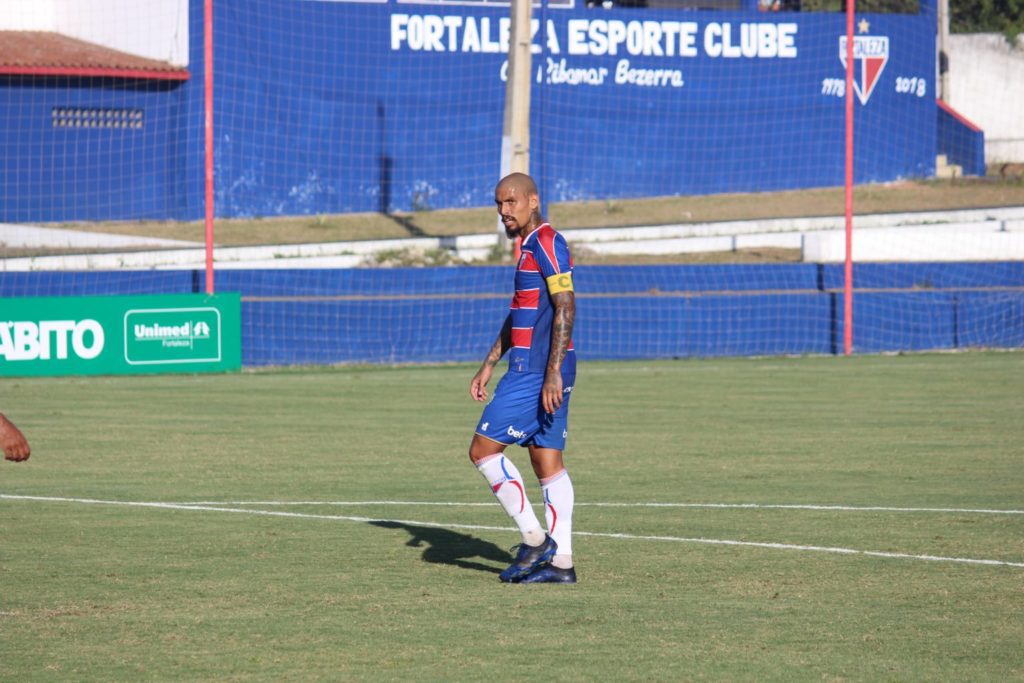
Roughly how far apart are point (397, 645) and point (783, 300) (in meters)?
17.0

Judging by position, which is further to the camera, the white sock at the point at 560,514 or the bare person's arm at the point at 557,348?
the white sock at the point at 560,514

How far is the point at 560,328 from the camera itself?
7.95 m

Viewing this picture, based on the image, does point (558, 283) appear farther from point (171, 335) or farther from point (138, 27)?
point (138, 27)

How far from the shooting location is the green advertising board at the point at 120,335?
19.1m

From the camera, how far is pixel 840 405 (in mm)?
16859

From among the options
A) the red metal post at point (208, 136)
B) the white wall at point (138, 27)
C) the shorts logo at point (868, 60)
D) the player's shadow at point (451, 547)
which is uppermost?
the shorts logo at point (868, 60)

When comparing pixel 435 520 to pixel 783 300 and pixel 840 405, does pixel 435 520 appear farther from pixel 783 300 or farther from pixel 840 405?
pixel 783 300

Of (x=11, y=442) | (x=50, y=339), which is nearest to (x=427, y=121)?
(x=50, y=339)

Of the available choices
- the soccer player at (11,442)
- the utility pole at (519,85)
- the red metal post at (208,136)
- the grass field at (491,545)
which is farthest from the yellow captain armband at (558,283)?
the utility pole at (519,85)

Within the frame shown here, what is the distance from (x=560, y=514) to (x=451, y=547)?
121 cm

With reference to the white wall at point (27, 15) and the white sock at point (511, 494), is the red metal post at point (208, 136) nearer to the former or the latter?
the white wall at point (27, 15)

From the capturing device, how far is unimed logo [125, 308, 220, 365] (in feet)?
64.2

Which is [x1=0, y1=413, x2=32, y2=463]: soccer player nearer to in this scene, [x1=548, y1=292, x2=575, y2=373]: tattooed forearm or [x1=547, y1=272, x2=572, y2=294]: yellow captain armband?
[x1=548, y1=292, x2=575, y2=373]: tattooed forearm

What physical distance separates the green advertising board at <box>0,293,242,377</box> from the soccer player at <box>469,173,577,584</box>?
12.0m
